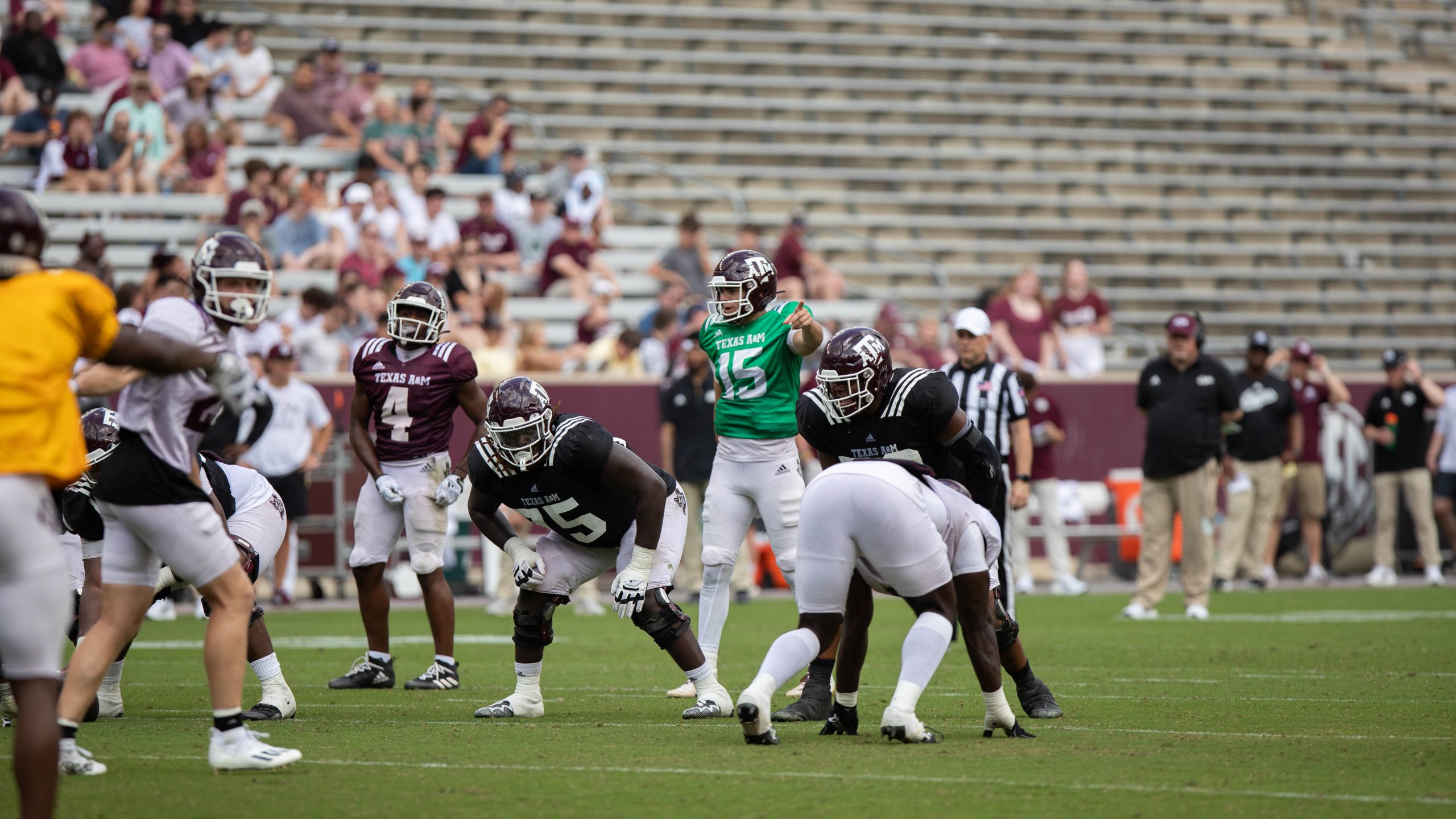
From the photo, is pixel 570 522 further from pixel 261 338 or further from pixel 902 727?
pixel 261 338

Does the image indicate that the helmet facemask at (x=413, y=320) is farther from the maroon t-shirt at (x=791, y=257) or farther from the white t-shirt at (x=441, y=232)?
the maroon t-shirt at (x=791, y=257)

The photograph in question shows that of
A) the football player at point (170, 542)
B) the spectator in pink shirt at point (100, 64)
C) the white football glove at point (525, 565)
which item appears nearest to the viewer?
the football player at point (170, 542)

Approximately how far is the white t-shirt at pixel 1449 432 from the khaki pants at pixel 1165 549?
5.27 meters

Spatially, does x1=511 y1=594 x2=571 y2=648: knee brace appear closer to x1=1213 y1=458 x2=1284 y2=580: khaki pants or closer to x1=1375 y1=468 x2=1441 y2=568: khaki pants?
x1=1213 y1=458 x2=1284 y2=580: khaki pants

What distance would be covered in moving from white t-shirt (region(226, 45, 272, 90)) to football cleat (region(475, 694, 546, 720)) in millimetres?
13384

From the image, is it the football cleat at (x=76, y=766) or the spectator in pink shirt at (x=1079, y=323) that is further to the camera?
the spectator in pink shirt at (x=1079, y=323)

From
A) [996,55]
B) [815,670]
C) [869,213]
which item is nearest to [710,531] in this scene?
[815,670]

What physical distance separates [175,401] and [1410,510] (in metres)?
14.8

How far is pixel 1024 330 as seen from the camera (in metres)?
17.7

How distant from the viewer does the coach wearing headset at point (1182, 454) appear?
1255 cm

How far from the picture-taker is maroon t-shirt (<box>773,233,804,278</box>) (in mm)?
18516

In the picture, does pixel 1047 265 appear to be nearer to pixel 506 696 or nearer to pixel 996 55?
pixel 996 55

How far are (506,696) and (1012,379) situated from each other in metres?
3.87

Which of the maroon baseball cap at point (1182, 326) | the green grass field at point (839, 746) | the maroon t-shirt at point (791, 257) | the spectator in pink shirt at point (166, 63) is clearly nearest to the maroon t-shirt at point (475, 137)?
the spectator in pink shirt at point (166, 63)
